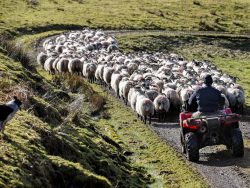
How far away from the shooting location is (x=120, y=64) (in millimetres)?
31203

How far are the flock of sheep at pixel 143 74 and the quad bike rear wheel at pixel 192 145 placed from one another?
189 cm

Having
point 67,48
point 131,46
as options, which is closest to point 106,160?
point 67,48

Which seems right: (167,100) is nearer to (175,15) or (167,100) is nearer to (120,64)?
(120,64)

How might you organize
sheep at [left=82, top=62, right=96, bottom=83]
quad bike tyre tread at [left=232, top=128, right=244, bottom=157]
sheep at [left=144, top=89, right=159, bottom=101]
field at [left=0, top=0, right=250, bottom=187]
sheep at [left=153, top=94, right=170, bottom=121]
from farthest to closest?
sheep at [left=82, top=62, right=96, bottom=83] → sheep at [left=144, top=89, right=159, bottom=101] → sheep at [left=153, top=94, right=170, bottom=121] → quad bike tyre tread at [left=232, top=128, right=244, bottom=157] → field at [left=0, top=0, right=250, bottom=187]

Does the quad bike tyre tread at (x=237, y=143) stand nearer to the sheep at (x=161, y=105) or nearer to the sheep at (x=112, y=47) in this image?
the sheep at (x=161, y=105)

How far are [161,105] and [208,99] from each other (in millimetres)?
5759

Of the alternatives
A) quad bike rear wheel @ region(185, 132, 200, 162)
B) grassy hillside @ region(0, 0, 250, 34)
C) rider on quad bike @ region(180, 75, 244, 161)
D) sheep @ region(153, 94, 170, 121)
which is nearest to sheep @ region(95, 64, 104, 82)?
sheep @ region(153, 94, 170, 121)

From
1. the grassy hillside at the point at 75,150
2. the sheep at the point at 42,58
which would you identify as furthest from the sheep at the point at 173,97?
the sheep at the point at 42,58

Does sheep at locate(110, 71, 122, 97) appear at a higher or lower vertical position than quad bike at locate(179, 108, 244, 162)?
lower

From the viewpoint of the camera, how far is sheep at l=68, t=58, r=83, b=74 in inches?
1297

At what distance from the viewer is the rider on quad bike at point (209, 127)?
15758 mm

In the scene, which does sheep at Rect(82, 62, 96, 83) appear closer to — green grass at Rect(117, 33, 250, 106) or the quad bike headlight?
green grass at Rect(117, 33, 250, 106)

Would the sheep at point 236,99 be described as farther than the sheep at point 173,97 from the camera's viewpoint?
No

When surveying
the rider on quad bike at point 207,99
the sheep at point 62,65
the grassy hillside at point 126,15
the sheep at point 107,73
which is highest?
the rider on quad bike at point 207,99
